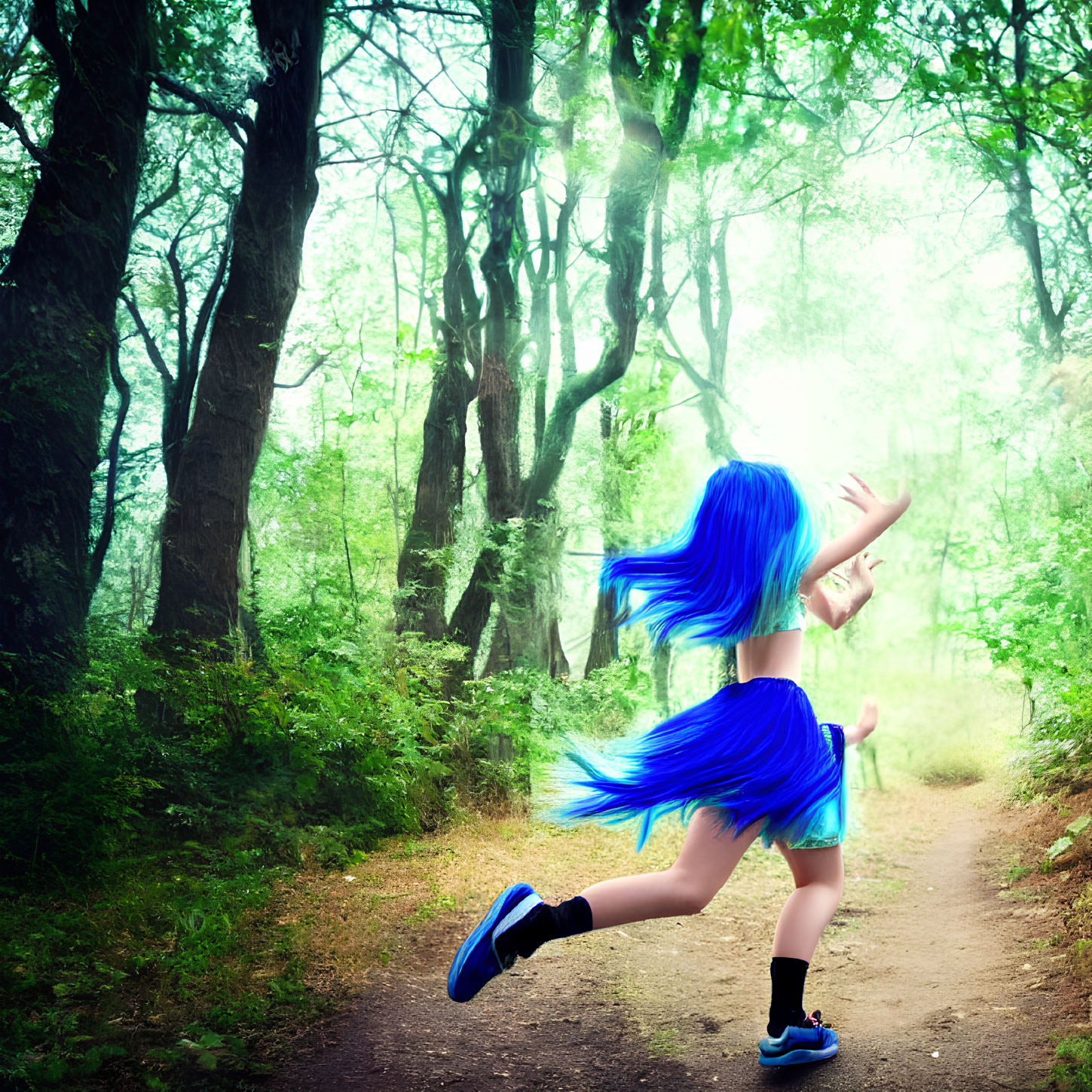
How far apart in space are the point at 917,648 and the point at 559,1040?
9738mm

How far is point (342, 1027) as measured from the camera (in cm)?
293

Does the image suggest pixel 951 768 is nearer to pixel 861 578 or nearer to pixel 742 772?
pixel 861 578

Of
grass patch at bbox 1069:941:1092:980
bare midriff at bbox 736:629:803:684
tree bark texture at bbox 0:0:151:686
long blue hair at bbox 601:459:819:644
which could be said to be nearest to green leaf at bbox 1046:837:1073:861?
grass patch at bbox 1069:941:1092:980

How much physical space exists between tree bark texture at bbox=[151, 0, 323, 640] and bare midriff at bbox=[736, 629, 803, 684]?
3706 millimetres

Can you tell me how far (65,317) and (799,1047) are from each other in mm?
4975

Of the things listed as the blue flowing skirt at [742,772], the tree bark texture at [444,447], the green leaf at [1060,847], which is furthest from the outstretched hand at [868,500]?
the tree bark texture at [444,447]

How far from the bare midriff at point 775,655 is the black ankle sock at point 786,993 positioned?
0.81 meters

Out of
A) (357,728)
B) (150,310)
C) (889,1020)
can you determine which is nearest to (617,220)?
(150,310)

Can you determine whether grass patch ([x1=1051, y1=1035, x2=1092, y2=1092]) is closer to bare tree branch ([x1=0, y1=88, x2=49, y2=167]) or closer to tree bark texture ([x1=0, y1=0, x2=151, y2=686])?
tree bark texture ([x1=0, y1=0, x2=151, y2=686])

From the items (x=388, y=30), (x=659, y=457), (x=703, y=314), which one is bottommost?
(x=659, y=457)

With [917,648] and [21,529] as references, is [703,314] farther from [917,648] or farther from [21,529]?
[21,529]

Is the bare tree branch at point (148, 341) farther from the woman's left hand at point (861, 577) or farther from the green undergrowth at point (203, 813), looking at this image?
the woman's left hand at point (861, 577)

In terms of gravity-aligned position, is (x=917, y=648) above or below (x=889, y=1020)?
above

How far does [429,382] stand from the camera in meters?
6.81
